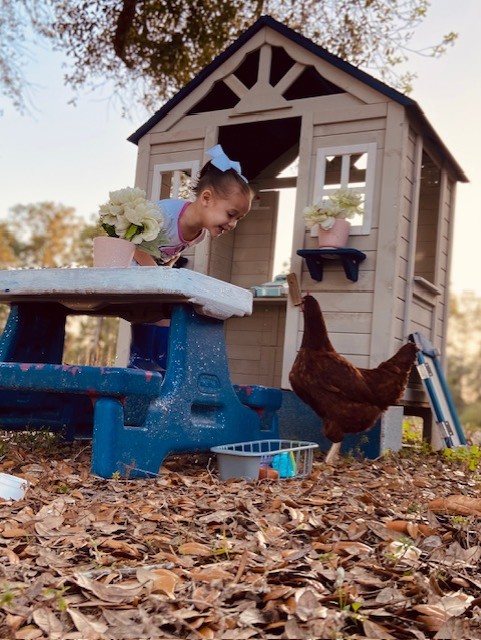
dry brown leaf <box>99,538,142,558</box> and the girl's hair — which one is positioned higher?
the girl's hair

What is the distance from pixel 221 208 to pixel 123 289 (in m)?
1.07

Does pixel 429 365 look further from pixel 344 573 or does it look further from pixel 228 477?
pixel 344 573

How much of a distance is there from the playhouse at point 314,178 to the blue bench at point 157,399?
1.40 metres

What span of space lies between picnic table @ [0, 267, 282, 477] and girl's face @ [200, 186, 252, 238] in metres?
0.62

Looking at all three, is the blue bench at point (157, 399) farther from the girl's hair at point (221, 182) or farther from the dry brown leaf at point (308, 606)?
the dry brown leaf at point (308, 606)

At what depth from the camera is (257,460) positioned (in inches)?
118

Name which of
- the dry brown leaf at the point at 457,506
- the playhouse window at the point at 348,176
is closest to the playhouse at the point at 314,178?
the playhouse window at the point at 348,176

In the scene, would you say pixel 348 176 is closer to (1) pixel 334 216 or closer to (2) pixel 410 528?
(1) pixel 334 216

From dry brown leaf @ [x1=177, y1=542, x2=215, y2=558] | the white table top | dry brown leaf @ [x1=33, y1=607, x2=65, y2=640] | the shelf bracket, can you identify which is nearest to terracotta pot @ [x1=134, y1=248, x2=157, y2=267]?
the white table top

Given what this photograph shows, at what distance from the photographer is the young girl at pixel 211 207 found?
12.9ft

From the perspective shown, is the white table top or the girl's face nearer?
the white table top

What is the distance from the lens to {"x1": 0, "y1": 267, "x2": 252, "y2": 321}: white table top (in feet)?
9.99

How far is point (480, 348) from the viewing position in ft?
72.9

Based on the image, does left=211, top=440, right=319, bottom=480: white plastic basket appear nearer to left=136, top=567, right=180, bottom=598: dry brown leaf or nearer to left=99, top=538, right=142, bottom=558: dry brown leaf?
left=99, top=538, right=142, bottom=558: dry brown leaf
